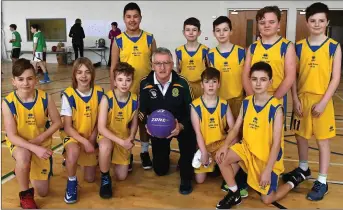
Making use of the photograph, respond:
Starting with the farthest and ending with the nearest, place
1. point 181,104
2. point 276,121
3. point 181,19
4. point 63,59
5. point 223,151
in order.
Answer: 1. point 63,59
2. point 181,19
3. point 181,104
4. point 223,151
5. point 276,121

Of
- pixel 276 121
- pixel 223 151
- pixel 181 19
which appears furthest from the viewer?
pixel 181 19

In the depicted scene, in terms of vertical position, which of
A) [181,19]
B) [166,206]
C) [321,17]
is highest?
[181,19]

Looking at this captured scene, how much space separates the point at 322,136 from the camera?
2543 mm

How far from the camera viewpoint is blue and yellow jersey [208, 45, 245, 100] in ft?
9.12

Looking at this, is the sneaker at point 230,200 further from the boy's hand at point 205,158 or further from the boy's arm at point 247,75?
the boy's arm at point 247,75

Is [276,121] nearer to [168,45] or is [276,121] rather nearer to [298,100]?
[298,100]

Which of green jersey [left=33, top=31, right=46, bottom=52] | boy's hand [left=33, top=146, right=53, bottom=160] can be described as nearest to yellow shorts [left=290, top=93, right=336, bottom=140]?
boy's hand [left=33, top=146, right=53, bottom=160]

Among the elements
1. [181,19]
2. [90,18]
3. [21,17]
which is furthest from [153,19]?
[21,17]

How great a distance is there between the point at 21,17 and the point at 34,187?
12343 mm

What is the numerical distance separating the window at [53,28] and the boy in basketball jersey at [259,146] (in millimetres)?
11811

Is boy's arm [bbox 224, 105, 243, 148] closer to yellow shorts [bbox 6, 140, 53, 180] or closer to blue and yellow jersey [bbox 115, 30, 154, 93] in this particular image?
blue and yellow jersey [bbox 115, 30, 154, 93]

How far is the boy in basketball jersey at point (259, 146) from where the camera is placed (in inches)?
92.0

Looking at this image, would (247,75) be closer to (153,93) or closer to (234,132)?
(234,132)

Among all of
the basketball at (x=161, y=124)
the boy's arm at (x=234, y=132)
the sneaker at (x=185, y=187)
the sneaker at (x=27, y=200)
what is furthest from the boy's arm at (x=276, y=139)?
the sneaker at (x=27, y=200)
